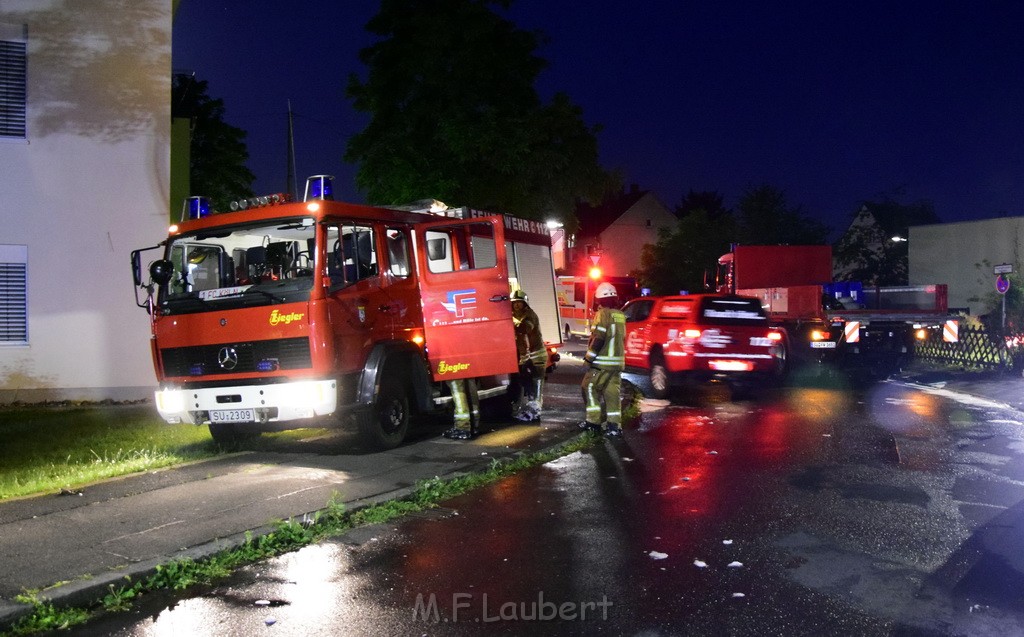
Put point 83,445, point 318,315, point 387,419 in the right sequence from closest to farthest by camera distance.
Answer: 1. point 318,315
2. point 387,419
3. point 83,445

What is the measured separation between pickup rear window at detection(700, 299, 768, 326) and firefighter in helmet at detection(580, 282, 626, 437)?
14.3 feet

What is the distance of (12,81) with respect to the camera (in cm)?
1289

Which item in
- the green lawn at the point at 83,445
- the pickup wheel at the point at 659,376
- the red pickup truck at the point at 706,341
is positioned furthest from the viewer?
the pickup wheel at the point at 659,376

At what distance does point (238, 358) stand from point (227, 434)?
1708 mm

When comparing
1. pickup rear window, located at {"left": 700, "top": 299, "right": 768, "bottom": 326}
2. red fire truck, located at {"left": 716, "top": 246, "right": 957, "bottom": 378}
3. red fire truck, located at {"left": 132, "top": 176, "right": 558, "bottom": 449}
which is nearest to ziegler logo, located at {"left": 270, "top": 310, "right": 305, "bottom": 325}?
red fire truck, located at {"left": 132, "top": 176, "right": 558, "bottom": 449}

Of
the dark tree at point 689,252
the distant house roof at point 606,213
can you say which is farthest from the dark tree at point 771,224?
the distant house roof at point 606,213

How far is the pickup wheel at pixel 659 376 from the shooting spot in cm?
1464

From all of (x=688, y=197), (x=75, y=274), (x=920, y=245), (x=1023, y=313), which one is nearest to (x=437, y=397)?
(x=75, y=274)

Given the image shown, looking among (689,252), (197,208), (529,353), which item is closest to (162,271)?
(197,208)

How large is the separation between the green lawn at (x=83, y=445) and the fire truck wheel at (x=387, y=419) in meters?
1.62

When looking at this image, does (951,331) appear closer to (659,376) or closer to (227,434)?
(659,376)

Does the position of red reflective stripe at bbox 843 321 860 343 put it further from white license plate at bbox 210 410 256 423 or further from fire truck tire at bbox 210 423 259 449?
white license plate at bbox 210 410 256 423

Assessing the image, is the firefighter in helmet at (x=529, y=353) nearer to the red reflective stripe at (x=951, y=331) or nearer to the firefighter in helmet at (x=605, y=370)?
the firefighter in helmet at (x=605, y=370)

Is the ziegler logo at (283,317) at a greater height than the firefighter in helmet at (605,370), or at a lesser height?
greater
